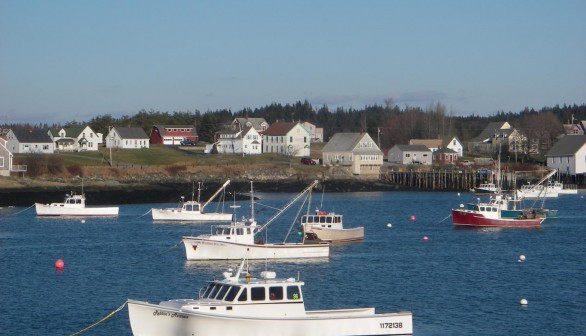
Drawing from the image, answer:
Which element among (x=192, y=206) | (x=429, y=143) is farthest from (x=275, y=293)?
(x=429, y=143)

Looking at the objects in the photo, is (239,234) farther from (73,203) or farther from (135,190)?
(135,190)

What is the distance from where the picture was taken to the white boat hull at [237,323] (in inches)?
1246

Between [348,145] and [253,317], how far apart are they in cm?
13279

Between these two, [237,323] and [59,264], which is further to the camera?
[59,264]

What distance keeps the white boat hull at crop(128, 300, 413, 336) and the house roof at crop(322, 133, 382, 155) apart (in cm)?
12935

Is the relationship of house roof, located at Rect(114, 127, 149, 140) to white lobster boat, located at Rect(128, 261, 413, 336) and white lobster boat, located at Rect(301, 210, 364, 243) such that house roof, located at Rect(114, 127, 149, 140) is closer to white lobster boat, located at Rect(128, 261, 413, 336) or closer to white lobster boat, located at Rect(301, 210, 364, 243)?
white lobster boat, located at Rect(301, 210, 364, 243)

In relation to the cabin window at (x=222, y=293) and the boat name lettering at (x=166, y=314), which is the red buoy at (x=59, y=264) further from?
the boat name lettering at (x=166, y=314)

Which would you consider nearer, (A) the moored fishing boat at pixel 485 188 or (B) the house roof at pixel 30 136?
(A) the moored fishing boat at pixel 485 188

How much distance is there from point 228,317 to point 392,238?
4413 centimetres

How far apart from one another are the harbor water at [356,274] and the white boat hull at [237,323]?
5430mm

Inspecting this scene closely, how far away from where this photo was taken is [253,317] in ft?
105

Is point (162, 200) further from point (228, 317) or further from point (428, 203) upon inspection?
point (228, 317)

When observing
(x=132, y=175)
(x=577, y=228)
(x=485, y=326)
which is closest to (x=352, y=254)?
(x=485, y=326)

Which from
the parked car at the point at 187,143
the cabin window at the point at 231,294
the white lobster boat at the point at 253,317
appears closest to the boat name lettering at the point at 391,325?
the white lobster boat at the point at 253,317
